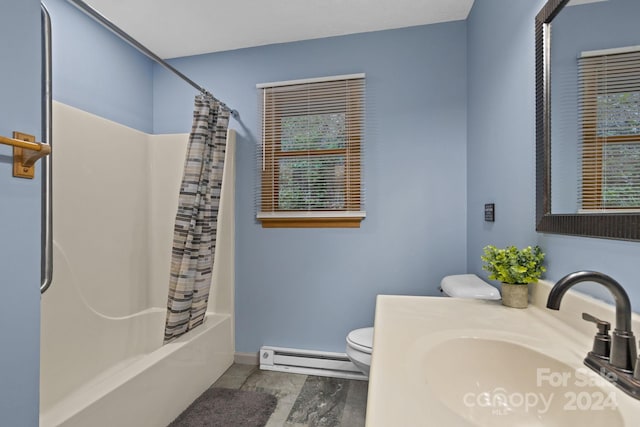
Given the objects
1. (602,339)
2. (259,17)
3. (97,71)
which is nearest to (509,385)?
(602,339)

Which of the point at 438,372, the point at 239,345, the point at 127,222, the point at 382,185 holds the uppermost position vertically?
the point at 382,185

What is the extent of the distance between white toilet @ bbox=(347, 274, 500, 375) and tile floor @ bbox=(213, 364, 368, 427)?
29 cm

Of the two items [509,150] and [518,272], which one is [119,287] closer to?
[518,272]

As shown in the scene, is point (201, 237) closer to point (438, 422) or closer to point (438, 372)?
point (438, 372)

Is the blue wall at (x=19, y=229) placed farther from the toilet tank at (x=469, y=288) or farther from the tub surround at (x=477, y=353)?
the toilet tank at (x=469, y=288)

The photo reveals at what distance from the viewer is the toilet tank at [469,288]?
1310 mm

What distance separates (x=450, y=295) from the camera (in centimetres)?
147

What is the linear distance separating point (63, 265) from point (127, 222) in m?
0.52

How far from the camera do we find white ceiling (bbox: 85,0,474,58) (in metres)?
1.87

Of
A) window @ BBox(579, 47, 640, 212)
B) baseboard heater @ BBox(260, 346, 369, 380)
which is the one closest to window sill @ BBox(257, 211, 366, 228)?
baseboard heater @ BBox(260, 346, 369, 380)

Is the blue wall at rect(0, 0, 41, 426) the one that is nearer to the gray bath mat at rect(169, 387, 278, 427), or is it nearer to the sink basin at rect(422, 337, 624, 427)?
the gray bath mat at rect(169, 387, 278, 427)

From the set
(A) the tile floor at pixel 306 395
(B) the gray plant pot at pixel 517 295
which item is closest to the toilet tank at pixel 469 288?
(B) the gray plant pot at pixel 517 295

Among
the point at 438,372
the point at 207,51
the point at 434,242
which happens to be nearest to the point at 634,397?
the point at 438,372

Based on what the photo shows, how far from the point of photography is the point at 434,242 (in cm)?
206
